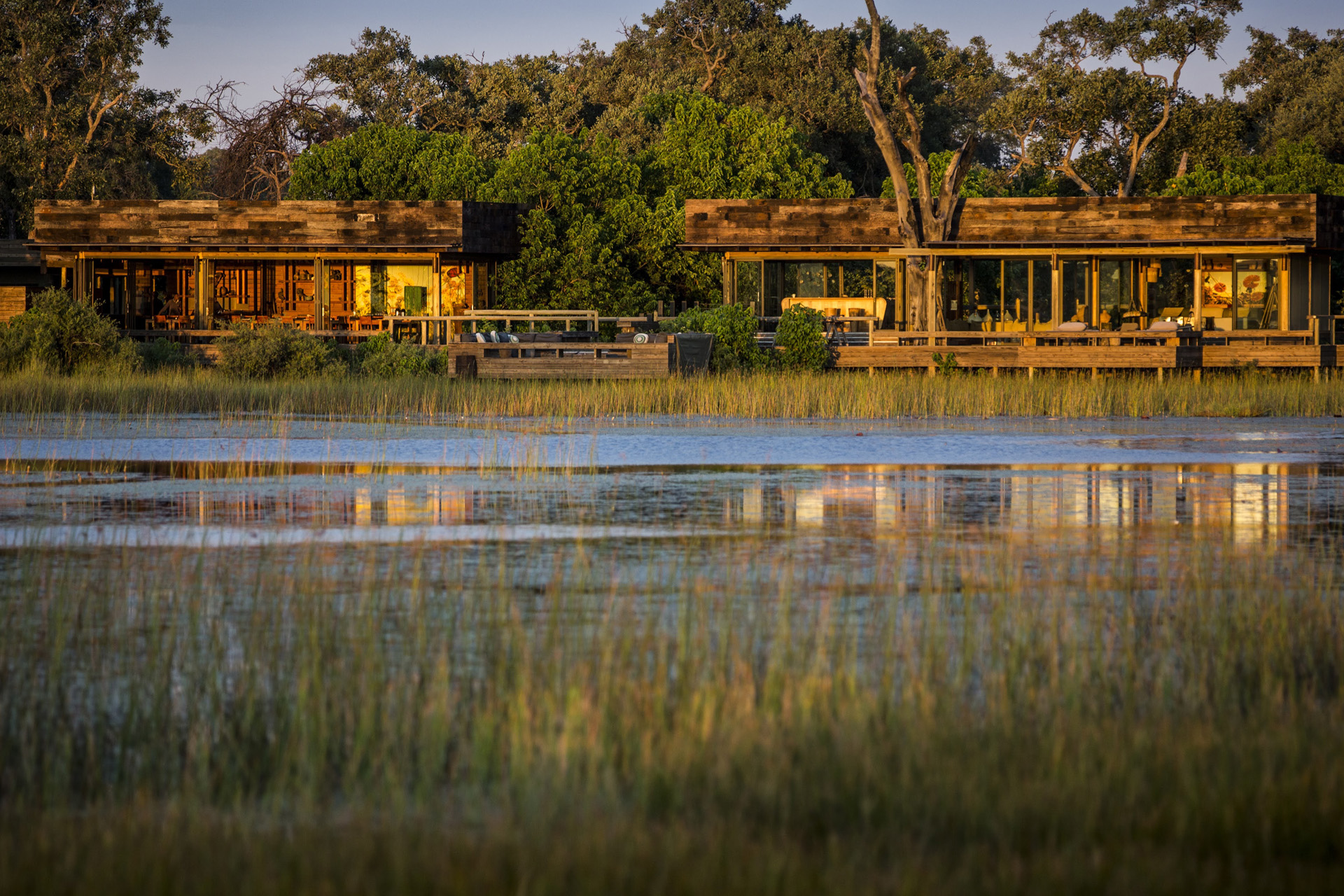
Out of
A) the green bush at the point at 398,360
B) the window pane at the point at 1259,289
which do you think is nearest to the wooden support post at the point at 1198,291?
the window pane at the point at 1259,289

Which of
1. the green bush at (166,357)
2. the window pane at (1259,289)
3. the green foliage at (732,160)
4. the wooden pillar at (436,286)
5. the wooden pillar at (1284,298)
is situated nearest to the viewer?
the green bush at (166,357)

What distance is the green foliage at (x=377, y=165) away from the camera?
44.9 metres

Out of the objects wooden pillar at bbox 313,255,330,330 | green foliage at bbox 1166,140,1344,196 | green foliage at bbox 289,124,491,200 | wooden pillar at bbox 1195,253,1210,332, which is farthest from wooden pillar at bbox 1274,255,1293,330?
wooden pillar at bbox 313,255,330,330

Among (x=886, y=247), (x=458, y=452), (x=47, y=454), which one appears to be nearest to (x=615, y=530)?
(x=458, y=452)

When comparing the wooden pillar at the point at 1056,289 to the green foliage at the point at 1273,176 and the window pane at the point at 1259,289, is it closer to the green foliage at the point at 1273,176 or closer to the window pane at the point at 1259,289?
the window pane at the point at 1259,289

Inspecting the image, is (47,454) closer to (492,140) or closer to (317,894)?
(317,894)

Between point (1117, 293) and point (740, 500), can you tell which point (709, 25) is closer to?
point (1117, 293)

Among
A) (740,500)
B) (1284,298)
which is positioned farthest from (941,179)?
(740,500)

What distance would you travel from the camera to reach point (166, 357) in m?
30.4

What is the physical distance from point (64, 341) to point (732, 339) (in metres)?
11.5

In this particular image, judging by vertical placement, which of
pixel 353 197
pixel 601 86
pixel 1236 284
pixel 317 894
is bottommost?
pixel 317 894

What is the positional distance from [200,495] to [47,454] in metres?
3.86

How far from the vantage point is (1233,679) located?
18.3ft

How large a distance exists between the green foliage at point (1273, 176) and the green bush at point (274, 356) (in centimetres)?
2579
